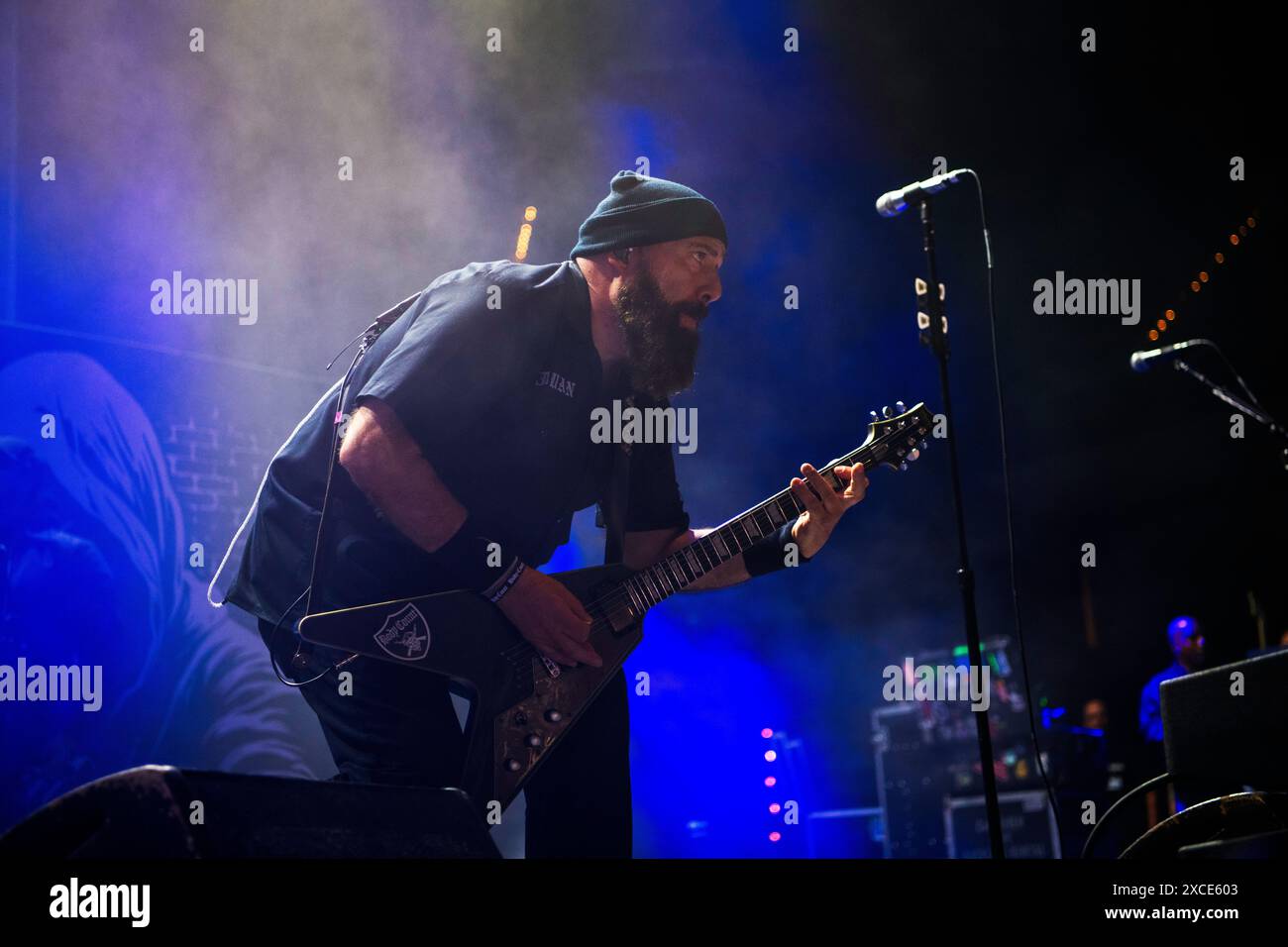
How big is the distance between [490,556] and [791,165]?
3.47m

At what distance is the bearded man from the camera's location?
250 cm

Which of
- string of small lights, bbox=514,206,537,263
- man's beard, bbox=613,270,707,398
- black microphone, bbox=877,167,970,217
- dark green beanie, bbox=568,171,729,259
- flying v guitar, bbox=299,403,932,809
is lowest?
flying v guitar, bbox=299,403,932,809

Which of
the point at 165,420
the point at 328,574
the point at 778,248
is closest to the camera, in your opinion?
the point at 328,574

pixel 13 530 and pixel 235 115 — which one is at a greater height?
pixel 235 115

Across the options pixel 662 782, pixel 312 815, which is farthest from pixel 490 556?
pixel 662 782

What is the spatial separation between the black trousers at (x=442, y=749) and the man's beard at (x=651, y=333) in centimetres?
93

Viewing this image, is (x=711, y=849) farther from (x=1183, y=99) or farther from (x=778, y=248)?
(x=1183, y=99)

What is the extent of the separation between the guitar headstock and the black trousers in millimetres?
1155

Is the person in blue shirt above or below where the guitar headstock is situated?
below

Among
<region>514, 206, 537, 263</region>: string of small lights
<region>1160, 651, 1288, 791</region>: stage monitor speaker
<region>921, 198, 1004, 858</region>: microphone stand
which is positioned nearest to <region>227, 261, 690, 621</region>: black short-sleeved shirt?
<region>921, 198, 1004, 858</region>: microphone stand

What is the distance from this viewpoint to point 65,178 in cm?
446

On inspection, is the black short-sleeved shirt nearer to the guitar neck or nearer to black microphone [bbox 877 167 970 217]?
the guitar neck

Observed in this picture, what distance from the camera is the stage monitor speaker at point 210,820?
150cm

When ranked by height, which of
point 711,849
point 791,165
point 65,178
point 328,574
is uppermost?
point 791,165
